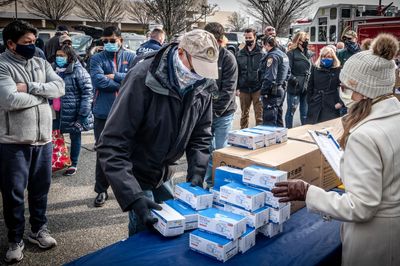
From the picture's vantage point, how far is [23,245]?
368cm

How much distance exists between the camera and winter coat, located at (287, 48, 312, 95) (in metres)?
7.85

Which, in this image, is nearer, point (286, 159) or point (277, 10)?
point (286, 159)

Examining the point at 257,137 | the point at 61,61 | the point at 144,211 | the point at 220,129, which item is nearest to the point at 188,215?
the point at 144,211

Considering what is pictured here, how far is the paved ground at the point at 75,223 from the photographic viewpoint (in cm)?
370

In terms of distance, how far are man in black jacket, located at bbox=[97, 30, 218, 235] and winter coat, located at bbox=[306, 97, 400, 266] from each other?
0.96m

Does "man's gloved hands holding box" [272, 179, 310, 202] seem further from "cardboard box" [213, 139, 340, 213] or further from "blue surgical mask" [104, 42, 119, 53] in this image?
"blue surgical mask" [104, 42, 119, 53]

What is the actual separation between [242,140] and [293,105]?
18.2 ft

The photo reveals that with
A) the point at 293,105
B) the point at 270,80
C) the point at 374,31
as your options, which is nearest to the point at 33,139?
the point at 270,80

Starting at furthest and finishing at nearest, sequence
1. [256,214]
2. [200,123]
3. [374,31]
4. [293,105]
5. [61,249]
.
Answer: [374,31] → [293,105] → [61,249] → [200,123] → [256,214]

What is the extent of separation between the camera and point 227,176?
250 centimetres

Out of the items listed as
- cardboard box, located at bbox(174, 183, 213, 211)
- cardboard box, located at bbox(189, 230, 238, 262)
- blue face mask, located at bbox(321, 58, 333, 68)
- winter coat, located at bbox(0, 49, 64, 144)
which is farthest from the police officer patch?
cardboard box, located at bbox(189, 230, 238, 262)

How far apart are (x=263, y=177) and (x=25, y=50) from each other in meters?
2.48

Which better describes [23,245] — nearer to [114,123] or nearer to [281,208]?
[114,123]

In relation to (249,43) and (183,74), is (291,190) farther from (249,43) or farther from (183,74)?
(249,43)
